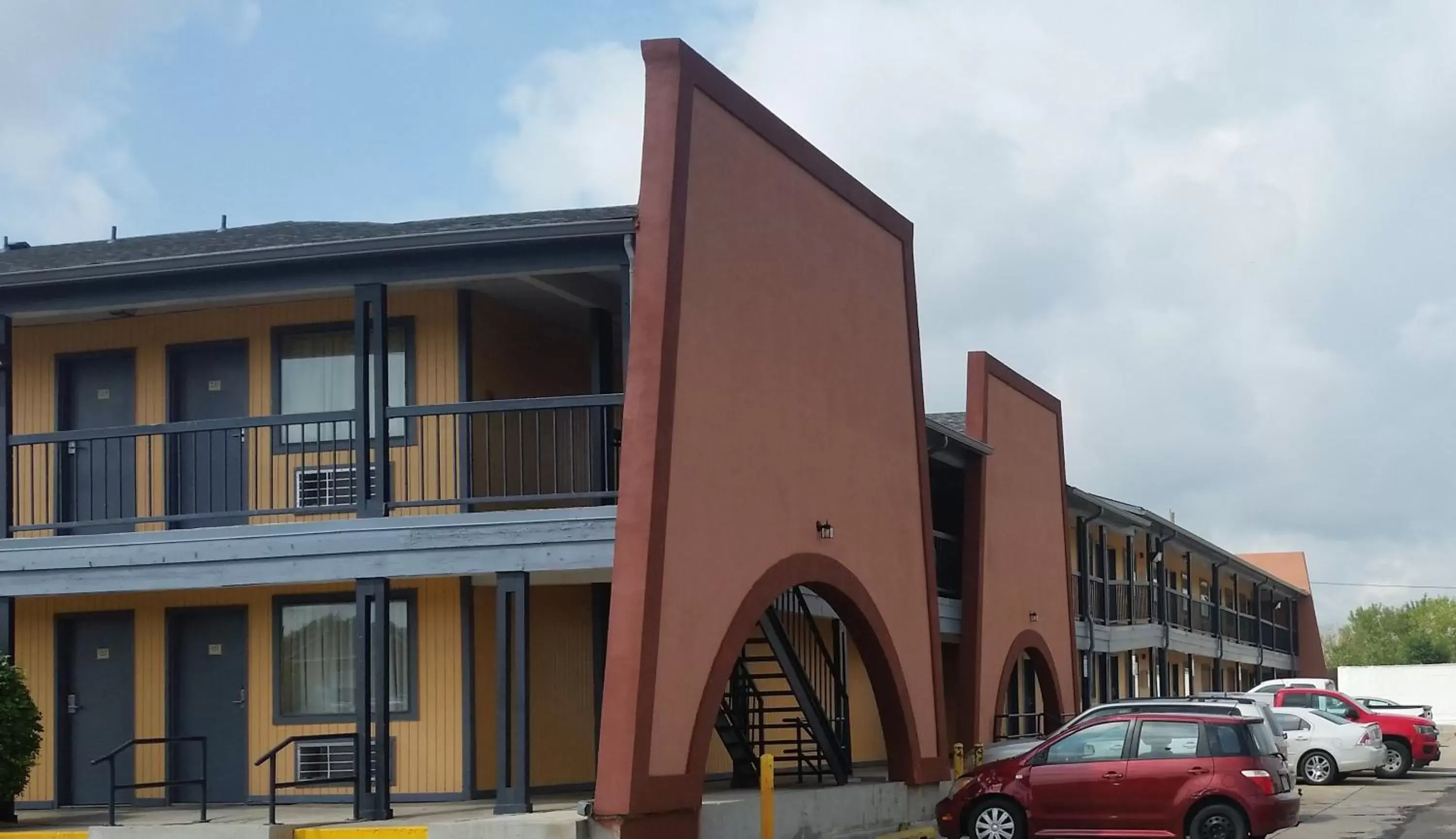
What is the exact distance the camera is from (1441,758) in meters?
39.4

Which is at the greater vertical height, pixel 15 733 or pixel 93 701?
pixel 93 701

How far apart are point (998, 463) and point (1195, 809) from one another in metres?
10.8

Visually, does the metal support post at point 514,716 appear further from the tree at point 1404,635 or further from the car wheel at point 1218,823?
the tree at point 1404,635

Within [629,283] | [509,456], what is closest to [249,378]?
[509,456]

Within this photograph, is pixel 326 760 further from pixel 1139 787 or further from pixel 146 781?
pixel 1139 787

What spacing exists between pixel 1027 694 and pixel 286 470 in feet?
61.4

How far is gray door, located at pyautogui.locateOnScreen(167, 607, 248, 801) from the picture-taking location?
1886 cm

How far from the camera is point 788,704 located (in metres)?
22.5

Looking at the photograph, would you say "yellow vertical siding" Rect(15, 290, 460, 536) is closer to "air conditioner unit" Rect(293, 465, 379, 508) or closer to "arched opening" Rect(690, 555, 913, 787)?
"air conditioner unit" Rect(293, 465, 379, 508)

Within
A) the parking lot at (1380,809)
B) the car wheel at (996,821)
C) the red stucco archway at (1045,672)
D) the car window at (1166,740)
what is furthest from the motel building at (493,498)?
the red stucco archway at (1045,672)

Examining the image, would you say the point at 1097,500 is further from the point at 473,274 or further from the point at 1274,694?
the point at 473,274

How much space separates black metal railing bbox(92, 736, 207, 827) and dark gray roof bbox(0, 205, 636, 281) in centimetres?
459

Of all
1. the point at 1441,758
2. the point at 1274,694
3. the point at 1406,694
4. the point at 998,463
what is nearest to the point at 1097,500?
the point at 1274,694

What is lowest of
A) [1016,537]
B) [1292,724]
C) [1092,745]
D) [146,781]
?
[1292,724]
